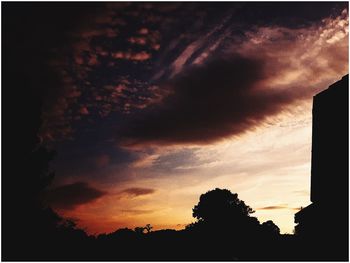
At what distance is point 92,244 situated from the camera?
1836cm

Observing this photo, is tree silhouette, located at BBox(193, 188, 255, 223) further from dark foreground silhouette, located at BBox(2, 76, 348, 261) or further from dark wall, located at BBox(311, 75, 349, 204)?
dark wall, located at BBox(311, 75, 349, 204)

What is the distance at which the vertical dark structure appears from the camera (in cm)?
1345

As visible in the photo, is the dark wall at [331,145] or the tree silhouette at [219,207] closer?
the dark wall at [331,145]

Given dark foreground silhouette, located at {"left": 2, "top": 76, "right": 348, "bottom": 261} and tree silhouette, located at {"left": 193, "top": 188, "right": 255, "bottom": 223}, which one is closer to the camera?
dark foreground silhouette, located at {"left": 2, "top": 76, "right": 348, "bottom": 261}

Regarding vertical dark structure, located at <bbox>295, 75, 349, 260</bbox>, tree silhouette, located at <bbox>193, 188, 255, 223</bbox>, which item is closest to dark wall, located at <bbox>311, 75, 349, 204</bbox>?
vertical dark structure, located at <bbox>295, 75, 349, 260</bbox>

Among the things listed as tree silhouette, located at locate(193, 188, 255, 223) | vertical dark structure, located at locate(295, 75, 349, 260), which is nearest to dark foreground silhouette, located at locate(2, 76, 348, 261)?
vertical dark structure, located at locate(295, 75, 349, 260)

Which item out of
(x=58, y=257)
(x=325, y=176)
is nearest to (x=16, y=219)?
(x=58, y=257)

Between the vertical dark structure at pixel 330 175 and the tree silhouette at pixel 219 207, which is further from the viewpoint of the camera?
the tree silhouette at pixel 219 207

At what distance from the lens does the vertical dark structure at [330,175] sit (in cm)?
1345

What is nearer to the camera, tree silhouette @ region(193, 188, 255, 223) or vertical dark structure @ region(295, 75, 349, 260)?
vertical dark structure @ region(295, 75, 349, 260)

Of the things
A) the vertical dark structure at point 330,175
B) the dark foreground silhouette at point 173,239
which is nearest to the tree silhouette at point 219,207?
the dark foreground silhouette at point 173,239

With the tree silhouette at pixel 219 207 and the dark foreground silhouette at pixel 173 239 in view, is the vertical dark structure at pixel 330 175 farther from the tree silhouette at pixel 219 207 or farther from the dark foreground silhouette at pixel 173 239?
the tree silhouette at pixel 219 207

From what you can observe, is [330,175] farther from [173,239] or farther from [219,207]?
[219,207]

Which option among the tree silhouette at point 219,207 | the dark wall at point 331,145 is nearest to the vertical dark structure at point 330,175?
the dark wall at point 331,145
